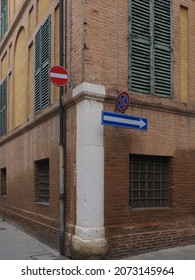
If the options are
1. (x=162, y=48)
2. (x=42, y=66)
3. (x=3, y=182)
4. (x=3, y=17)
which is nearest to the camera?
(x=162, y=48)

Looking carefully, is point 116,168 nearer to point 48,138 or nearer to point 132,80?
point 132,80

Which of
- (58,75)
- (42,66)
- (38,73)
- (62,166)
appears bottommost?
(62,166)

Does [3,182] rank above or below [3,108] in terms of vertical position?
below

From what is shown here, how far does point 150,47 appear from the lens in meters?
9.64

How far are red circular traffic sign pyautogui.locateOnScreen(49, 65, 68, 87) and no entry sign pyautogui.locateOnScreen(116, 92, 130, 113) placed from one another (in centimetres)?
128

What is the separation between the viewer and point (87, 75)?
27.8ft

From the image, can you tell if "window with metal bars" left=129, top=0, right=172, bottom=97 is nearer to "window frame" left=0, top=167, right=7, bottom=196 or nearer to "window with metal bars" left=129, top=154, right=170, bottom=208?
"window with metal bars" left=129, top=154, right=170, bottom=208

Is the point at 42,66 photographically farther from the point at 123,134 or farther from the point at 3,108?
the point at 3,108

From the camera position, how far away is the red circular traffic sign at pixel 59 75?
8688mm

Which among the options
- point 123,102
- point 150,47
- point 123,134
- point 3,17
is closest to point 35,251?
point 123,134

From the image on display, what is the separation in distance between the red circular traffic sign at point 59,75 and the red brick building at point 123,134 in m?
0.24

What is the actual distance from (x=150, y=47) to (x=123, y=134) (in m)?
2.33

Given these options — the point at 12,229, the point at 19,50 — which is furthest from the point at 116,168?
the point at 19,50

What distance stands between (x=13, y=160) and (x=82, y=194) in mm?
7146
